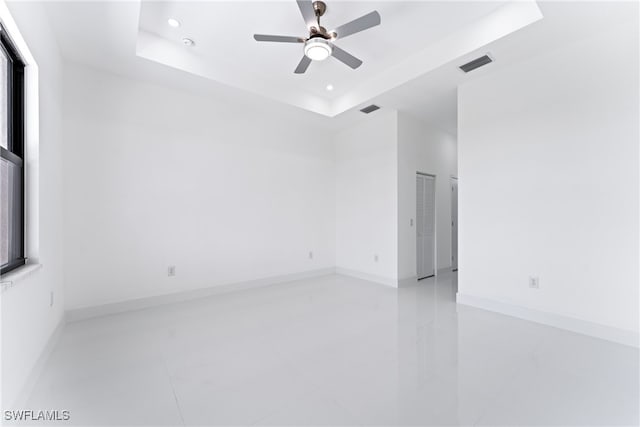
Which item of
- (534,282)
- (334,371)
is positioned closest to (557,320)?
(534,282)

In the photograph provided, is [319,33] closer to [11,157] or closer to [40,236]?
[11,157]

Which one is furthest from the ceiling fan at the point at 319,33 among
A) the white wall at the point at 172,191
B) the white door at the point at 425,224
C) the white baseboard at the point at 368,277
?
the white baseboard at the point at 368,277

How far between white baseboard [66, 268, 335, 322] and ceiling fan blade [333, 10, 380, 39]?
367 cm

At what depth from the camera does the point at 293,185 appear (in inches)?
199

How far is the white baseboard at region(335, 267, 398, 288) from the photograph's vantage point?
464 centimetres

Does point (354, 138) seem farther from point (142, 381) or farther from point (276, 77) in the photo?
point (142, 381)

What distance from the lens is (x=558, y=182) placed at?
290cm

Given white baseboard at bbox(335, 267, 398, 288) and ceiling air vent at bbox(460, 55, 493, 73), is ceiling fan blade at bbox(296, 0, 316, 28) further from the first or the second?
white baseboard at bbox(335, 267, 398, 288)

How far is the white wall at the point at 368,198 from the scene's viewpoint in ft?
15.3

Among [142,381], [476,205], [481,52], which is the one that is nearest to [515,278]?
[476,205]

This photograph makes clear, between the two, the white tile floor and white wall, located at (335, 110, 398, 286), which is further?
white wall, located at (335, 110, 398, 286)

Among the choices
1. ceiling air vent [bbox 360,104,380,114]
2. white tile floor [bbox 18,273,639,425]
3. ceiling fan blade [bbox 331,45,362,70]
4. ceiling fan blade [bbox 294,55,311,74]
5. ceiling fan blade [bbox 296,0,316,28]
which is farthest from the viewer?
ceiling air vent [bbox 360,104,380,114]

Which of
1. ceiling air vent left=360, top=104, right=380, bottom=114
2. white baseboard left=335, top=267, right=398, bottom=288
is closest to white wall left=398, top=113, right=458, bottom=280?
white baseboard left=335, top=267, right=398, bottom=288

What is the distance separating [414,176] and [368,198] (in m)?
0.91
